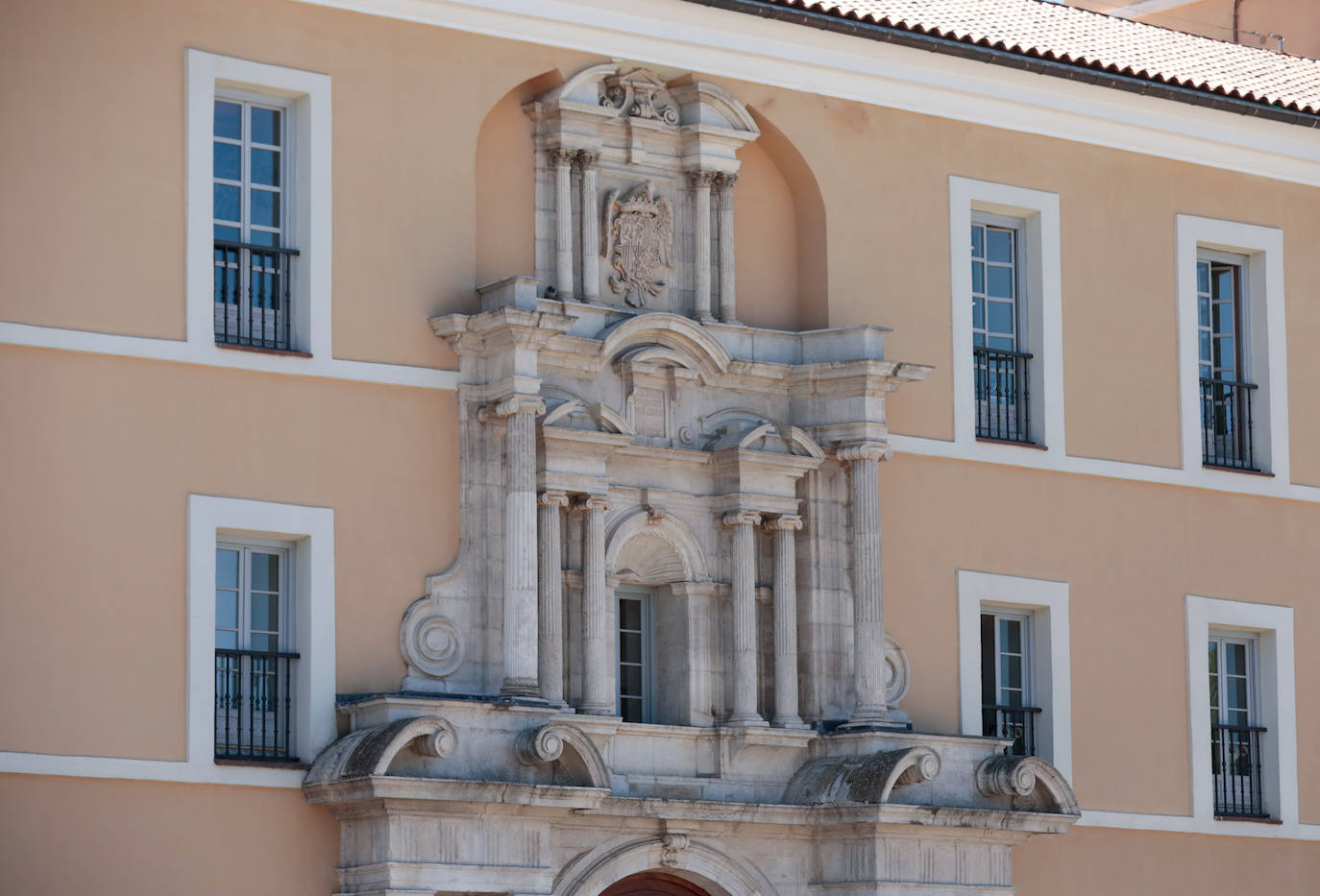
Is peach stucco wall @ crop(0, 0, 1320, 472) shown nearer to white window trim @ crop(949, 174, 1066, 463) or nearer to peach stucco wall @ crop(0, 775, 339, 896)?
white window trim @ crop(949, 174, 1066, 463)

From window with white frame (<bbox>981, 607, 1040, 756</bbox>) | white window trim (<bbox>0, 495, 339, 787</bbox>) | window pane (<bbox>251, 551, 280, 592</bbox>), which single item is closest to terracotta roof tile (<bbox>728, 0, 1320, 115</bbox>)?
window with white frame (<bbox>981, 607, 1040, 756</bbox>)

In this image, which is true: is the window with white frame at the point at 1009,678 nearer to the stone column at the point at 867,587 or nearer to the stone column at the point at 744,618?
the stone column at the point at 867,587

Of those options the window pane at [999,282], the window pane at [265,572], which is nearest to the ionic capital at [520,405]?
the window pane at [265,572]

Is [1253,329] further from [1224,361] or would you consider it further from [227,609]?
[227,609]

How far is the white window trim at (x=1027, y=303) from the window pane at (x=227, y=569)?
20.4ft

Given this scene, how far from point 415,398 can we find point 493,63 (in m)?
2.62

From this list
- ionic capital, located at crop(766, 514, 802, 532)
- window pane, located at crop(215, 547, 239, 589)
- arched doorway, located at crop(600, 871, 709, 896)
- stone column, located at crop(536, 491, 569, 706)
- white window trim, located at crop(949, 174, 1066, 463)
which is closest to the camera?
window pane, located at crop(215, 547, 239, 589)

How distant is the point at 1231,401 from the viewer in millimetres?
26109

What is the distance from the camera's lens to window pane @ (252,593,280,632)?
20828 millimetres

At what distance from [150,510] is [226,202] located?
7.95 feet

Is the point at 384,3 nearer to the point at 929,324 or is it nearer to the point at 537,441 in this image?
the point at 537,441

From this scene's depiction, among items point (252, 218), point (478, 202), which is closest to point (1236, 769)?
point (478, 202)

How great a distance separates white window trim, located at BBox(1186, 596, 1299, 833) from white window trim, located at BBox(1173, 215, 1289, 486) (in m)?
1.14

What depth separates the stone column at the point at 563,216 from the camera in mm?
22359
